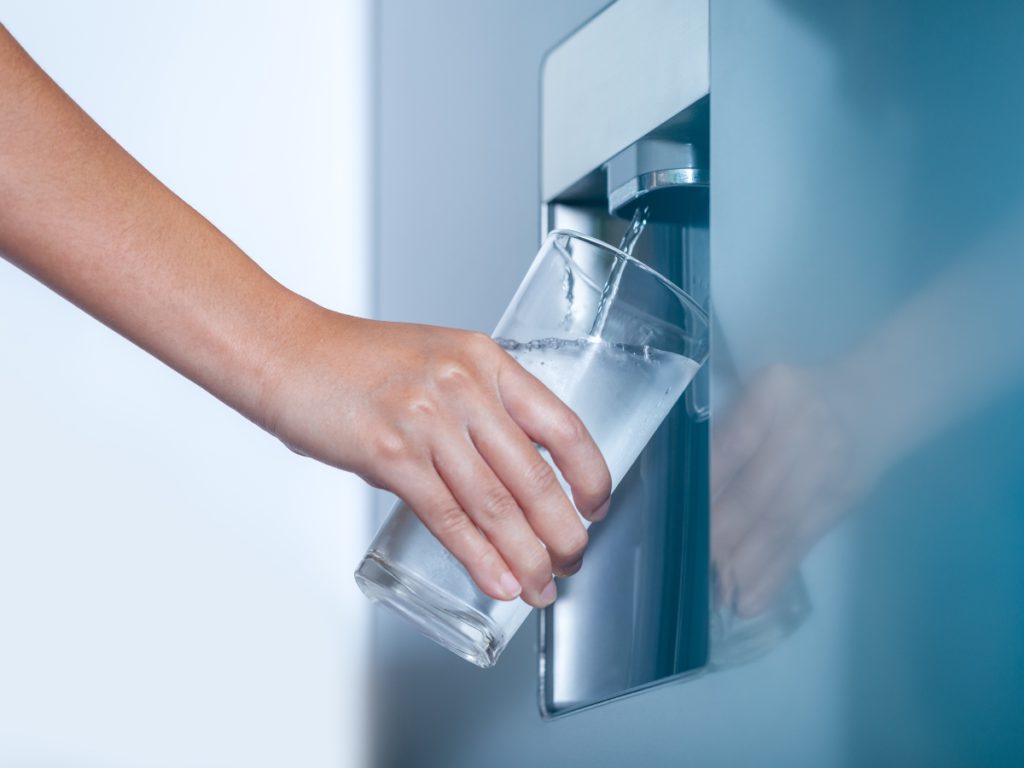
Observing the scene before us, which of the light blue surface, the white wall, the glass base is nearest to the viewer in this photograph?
the light blue surface

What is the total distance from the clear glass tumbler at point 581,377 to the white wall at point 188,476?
0.41 m

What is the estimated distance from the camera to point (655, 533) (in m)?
0.55

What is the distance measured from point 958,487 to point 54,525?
2.16 feet

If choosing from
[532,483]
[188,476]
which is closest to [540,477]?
[532,483]

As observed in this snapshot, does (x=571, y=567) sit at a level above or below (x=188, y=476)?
below

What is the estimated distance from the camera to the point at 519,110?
70 centimetres

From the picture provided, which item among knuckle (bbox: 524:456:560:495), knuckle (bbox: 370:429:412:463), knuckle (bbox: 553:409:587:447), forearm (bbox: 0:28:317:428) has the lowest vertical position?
knuckle (bbox: 524:456:560:495)

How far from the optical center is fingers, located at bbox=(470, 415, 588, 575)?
45 centimetres

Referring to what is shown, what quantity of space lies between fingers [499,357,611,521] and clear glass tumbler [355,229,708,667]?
2 cm

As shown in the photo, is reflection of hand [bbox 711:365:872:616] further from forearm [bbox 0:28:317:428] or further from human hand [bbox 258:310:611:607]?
forearm [bbox 0:28:317:428]

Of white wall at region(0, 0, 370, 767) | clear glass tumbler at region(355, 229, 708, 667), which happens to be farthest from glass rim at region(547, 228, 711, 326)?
white wall at region(0, 0, 370, 767)

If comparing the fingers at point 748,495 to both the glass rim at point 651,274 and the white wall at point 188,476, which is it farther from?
the white wall at point 188,476

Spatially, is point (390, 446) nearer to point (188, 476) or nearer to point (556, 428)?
point (556, 428)

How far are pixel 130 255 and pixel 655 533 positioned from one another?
28cm
